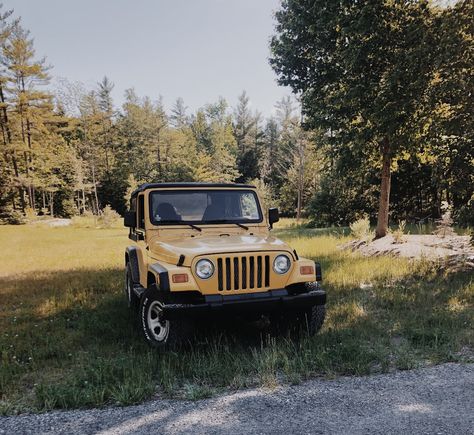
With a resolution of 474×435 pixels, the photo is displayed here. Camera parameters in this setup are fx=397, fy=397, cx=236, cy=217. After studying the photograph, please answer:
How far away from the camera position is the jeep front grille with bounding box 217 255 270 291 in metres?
4.42

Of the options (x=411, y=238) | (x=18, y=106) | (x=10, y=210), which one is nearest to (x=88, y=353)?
(x=411, y=238)

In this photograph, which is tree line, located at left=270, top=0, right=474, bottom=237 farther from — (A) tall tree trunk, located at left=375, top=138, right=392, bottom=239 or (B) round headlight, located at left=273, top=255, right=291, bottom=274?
(B) round headlight, located at left=273, top=255, right=291, bottom=274

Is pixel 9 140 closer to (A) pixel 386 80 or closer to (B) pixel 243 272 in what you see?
(A) pixel 386 80

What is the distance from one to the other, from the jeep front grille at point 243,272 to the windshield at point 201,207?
58.6 inches

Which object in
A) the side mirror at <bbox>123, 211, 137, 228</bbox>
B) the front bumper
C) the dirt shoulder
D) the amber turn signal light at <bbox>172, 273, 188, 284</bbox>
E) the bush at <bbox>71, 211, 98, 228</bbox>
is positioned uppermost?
the side mirror at <bbox>123, 211, 137, 228</bbox>

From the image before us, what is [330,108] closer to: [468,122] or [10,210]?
[468,122]

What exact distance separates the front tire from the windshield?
128 centimetres

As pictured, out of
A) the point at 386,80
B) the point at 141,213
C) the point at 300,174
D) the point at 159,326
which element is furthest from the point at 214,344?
the point at 300,174

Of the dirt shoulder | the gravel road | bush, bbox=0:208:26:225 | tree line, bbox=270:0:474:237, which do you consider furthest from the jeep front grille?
bush, bbox=0:208:26:225

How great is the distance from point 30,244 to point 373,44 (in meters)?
17.7

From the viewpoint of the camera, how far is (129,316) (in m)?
6.50

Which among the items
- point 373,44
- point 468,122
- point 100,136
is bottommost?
point 468,122

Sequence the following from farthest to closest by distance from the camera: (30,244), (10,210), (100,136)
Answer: (100,136) < (10,210) < (30,244)

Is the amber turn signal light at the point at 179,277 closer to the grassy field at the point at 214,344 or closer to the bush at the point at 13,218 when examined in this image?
the grassy field at the point at 214,344
